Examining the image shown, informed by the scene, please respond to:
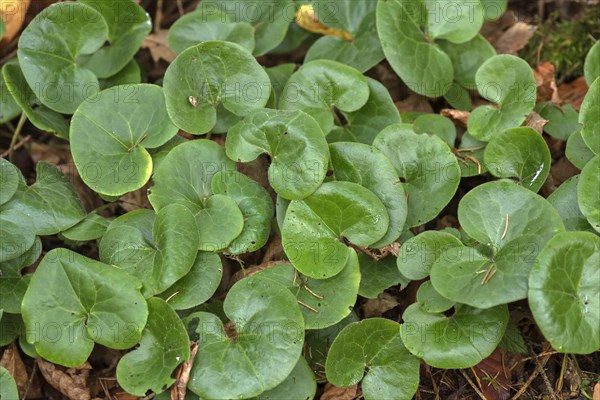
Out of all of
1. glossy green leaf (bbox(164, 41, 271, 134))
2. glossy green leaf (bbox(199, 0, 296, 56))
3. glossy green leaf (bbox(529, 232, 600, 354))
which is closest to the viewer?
glossy green leaf (bbox(529, 232, 600, 354))

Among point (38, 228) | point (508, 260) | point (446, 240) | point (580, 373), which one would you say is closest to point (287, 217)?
point (446, 240)

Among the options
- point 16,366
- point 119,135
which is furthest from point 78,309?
point 119,135

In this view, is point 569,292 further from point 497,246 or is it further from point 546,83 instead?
point 546,83

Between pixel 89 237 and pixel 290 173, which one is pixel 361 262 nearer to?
pixel 290 173

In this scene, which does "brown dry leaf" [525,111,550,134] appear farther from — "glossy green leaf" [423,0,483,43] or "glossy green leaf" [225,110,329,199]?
"glossy green leaf" [225,110,329,199]

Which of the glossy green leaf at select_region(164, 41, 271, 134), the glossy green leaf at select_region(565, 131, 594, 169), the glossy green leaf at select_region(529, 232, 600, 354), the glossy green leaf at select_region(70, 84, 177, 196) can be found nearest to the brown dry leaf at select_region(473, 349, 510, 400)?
the glossy green leaf at select_region(529, 232, 600, 354)

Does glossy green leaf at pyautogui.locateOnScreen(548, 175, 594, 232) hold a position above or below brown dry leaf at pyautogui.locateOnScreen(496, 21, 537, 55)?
below
